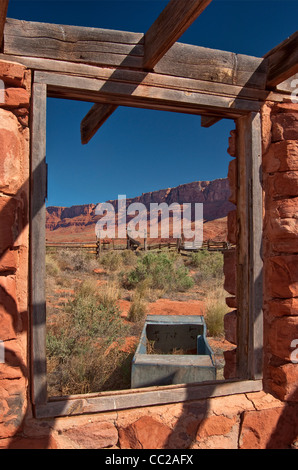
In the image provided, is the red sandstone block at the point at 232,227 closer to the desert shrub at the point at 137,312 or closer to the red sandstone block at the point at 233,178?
the red sandstone block at the point at 233,178

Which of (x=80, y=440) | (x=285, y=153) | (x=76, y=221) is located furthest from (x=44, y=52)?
(x=76, y=221)

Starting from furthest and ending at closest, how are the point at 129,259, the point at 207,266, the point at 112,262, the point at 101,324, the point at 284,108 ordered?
1. the point at 129,259
2. the point at 112,262
3. the point at 207,266
4. the point at 101,324
5. the point at 284,108

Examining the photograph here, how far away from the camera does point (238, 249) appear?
95.3 inches

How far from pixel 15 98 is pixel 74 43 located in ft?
1.65

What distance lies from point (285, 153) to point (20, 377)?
7.11 ft

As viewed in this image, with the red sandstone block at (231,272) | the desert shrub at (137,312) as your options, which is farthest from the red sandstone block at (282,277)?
the desert shrub at (137,312)

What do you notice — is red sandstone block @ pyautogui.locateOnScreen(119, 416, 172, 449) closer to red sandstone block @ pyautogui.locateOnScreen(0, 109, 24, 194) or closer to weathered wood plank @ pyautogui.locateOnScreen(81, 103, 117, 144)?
red sandstone block @ pyautogui.locateOnScreen(0, 109, 24, 194)

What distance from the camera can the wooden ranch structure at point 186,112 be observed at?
183 cm

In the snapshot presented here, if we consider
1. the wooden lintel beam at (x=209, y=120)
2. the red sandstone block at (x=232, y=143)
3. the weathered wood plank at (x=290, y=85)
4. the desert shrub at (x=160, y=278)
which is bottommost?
the desert shrub at (x=160, y=278)

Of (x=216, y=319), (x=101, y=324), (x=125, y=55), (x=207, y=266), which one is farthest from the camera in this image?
(x=207, y=266)

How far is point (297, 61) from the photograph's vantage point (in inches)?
78.1

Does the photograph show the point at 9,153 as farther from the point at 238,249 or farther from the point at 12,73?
the point at 238,249

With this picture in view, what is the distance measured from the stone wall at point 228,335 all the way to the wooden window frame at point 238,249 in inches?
2.0

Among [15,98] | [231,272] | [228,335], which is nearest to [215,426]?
[228,335]
